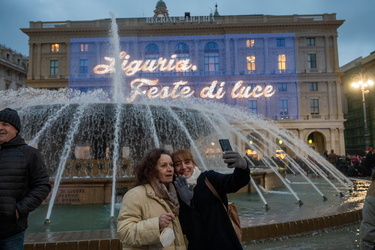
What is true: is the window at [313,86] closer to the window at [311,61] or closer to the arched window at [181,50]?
the window at [311,61]

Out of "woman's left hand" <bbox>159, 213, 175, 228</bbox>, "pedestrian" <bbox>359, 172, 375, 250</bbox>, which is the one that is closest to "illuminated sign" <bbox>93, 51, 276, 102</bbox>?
"pedestrian" <bbox>359, 172, 375, 250</bbox>

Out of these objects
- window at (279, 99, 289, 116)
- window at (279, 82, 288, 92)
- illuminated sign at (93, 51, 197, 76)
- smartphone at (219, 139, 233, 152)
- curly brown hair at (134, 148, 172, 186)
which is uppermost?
illuminated sign at (93, 51, 197, 76)

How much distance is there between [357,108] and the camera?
50688mm

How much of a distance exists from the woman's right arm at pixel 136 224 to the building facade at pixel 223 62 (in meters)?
42.4

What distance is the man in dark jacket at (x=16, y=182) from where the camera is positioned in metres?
2.55

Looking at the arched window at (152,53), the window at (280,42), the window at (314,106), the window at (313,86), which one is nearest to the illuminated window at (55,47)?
the arched window at (152,53)

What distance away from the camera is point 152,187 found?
2.43m

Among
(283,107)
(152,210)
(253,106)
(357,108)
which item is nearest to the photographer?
(152,210)

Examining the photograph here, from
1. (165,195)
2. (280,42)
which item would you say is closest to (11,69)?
(280,42)

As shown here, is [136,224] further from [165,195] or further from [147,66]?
[147,66]

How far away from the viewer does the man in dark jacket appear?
8.36 feet

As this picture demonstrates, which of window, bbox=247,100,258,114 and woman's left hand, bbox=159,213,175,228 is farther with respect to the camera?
window, bbox=247,100,258,114

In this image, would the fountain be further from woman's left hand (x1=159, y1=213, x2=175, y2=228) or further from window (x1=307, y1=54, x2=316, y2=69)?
window (x1=307, y1=54, x2=316, y2=69)

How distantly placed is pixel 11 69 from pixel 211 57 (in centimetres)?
3242
